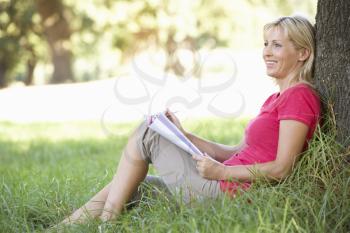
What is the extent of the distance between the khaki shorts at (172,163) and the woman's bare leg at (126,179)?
0.04m

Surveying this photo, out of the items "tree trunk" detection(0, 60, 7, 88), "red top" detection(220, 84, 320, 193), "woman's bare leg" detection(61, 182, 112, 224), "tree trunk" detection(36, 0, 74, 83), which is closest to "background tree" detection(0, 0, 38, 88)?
"tree trunk" detection(0, 60, 7, 88)

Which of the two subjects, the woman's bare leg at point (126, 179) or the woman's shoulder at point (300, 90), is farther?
the woman's bare leg at point (126, 179)

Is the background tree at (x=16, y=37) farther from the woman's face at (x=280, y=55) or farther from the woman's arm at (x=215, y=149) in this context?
the woman's face at (x=280, y=55)

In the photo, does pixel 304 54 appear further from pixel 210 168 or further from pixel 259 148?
pixel 210 168

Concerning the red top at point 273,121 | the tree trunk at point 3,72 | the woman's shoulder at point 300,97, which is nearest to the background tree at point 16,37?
the tree trunk at point 3,72

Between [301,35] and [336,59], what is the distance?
9.1 inches

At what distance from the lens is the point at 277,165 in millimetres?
2967

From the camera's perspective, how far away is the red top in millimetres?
2975

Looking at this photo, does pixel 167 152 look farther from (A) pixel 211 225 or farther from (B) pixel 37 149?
(B) pixel 37 149

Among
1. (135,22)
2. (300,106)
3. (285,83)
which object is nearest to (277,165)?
(300,106)

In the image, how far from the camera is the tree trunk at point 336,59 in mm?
3104

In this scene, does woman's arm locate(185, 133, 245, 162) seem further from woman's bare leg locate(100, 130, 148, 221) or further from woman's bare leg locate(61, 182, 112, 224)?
woman's bare leg locate(61, 182, 112, 224)

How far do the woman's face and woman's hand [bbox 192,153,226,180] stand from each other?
1.98 ft

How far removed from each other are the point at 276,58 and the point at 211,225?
1015mm
